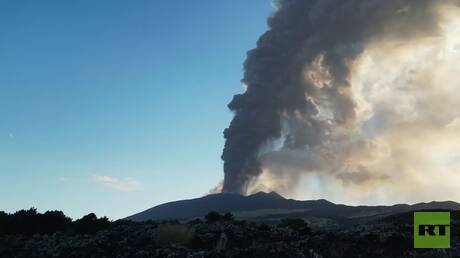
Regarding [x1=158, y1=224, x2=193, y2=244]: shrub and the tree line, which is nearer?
[x1=158, y1=224, x2=193, y2=244]: shrub

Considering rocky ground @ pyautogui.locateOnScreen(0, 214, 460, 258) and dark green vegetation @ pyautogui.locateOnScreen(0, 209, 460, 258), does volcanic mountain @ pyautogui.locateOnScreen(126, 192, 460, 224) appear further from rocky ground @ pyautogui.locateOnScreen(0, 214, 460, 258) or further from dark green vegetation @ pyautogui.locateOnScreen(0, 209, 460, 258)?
rocky ground @ pyautogui.locateOnScreen(0, 214, 460, 258)

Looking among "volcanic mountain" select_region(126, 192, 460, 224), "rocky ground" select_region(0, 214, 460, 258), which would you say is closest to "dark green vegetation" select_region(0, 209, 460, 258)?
"rocky ground" select_region(0, 214, 460, 258)

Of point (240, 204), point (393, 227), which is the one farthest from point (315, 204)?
point (393, 227)

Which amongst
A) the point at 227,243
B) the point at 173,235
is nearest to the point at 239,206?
the point at 173,235

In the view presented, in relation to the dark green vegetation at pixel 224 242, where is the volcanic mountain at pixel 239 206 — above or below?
above

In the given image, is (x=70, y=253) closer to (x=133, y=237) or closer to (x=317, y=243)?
(x=133, y=237)

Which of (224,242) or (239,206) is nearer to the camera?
(224,242)

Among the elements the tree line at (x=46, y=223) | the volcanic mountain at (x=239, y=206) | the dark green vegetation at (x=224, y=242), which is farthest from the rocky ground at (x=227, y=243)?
the volcanic mountain at (x=239, y=206)

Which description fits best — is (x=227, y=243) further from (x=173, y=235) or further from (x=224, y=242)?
(x=173, y=235)

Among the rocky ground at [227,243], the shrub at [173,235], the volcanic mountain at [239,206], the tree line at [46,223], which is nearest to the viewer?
the rocky ground at [227,243]

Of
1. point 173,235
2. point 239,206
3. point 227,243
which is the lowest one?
point 227,243

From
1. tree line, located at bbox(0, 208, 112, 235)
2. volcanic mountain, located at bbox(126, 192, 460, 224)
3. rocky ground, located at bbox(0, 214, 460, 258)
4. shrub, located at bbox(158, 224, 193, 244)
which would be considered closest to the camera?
rocky ground, located at bbox(0, 214, 460, 258)

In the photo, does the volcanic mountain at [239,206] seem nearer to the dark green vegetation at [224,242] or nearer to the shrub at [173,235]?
the dark green vegetation at [224,242]

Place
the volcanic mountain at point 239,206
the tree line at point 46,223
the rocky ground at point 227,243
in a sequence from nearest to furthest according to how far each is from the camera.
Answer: the rocky ground at point 227,243, the tree line at point 46,223, the volcanic mountain at point 239,206
